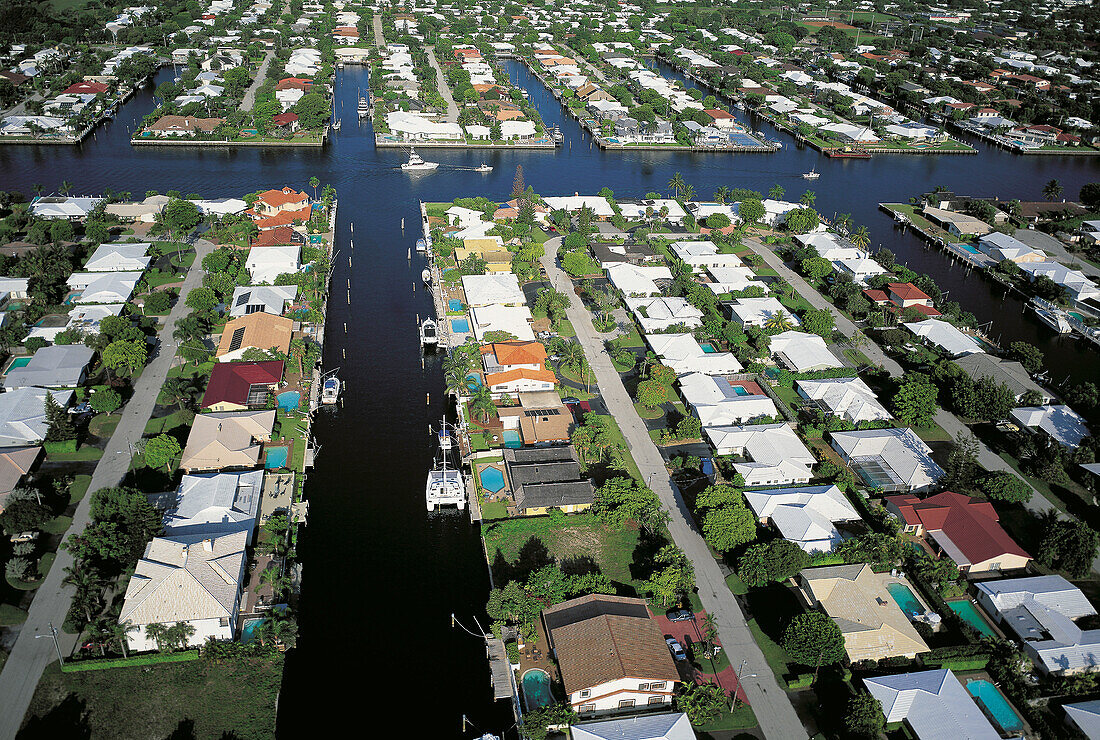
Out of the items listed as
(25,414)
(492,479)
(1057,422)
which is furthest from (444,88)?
(1057,422)

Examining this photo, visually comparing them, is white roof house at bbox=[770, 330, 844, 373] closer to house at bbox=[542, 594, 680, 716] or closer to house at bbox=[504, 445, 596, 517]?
house at bbox=[504, 445, 596, 517]

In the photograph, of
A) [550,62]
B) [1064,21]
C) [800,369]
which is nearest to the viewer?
[800,369]

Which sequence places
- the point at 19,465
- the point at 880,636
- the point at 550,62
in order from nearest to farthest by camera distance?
the point at 880,636 < the point at 19,465 < the point at 550,62

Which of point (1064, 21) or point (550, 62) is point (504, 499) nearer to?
point (550, 62)

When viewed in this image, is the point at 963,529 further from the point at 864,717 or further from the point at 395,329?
the point at 395,329

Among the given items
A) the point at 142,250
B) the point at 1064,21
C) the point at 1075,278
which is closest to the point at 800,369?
the point at 1075,278
